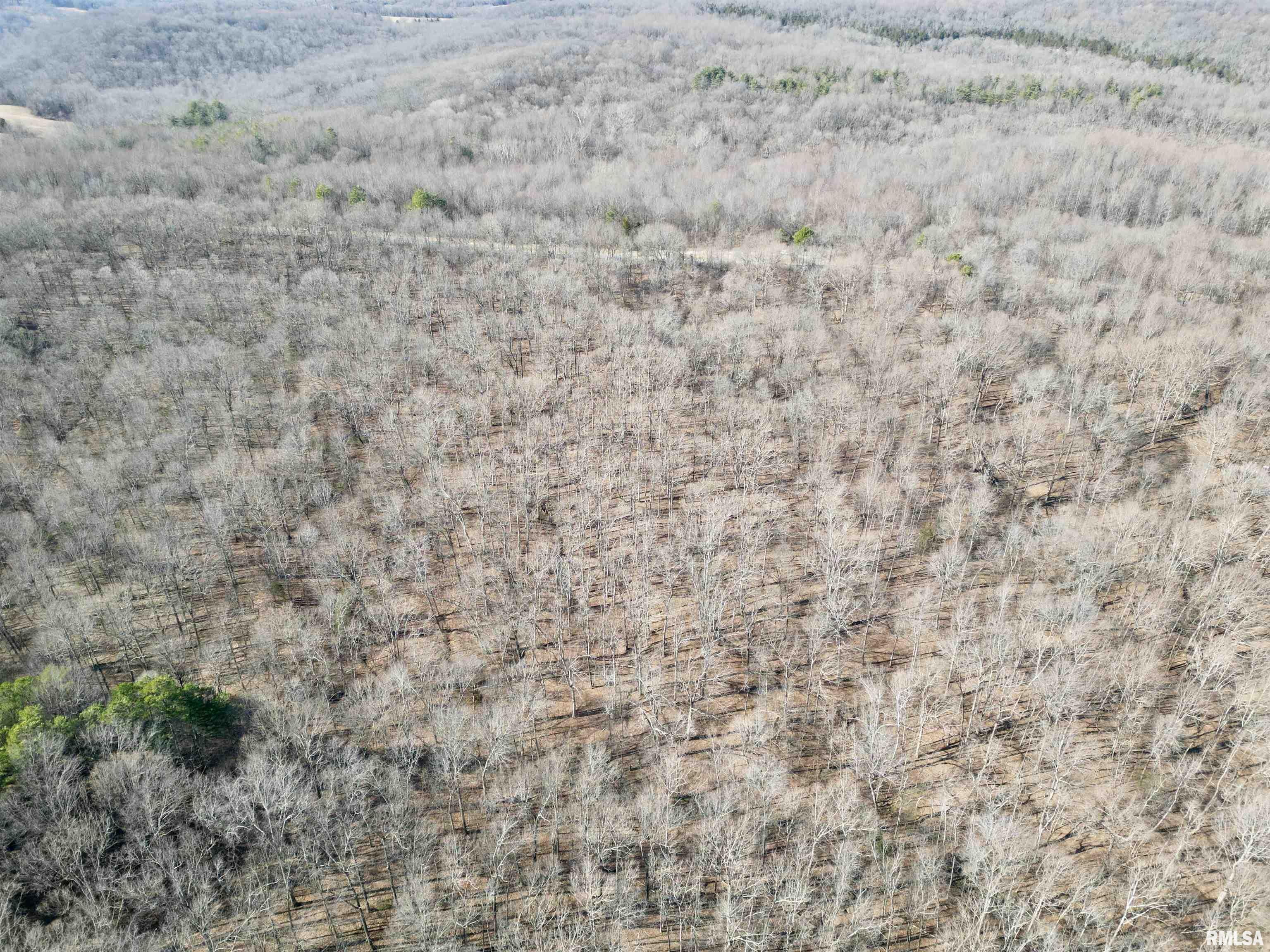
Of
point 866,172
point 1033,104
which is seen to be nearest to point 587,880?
point 866,172

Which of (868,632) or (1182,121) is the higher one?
(1182,121)

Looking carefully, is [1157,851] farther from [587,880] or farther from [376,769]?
[376,769]

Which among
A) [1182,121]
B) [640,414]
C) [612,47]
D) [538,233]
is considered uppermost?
[612,47]

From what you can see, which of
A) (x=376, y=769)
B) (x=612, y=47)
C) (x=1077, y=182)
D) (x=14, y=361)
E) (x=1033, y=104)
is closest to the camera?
(x=376, y=769)

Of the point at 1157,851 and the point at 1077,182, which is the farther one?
the point at 1077,182

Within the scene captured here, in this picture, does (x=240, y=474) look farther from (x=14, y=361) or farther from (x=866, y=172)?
(x=866, y=172)

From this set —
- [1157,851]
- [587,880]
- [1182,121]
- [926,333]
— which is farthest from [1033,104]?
[587,880]

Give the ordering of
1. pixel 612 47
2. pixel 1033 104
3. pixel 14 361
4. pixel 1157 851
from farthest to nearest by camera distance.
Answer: pixel 612 47 < pixel 1033 104 < pixel 14 361 < pixel 1157 851
